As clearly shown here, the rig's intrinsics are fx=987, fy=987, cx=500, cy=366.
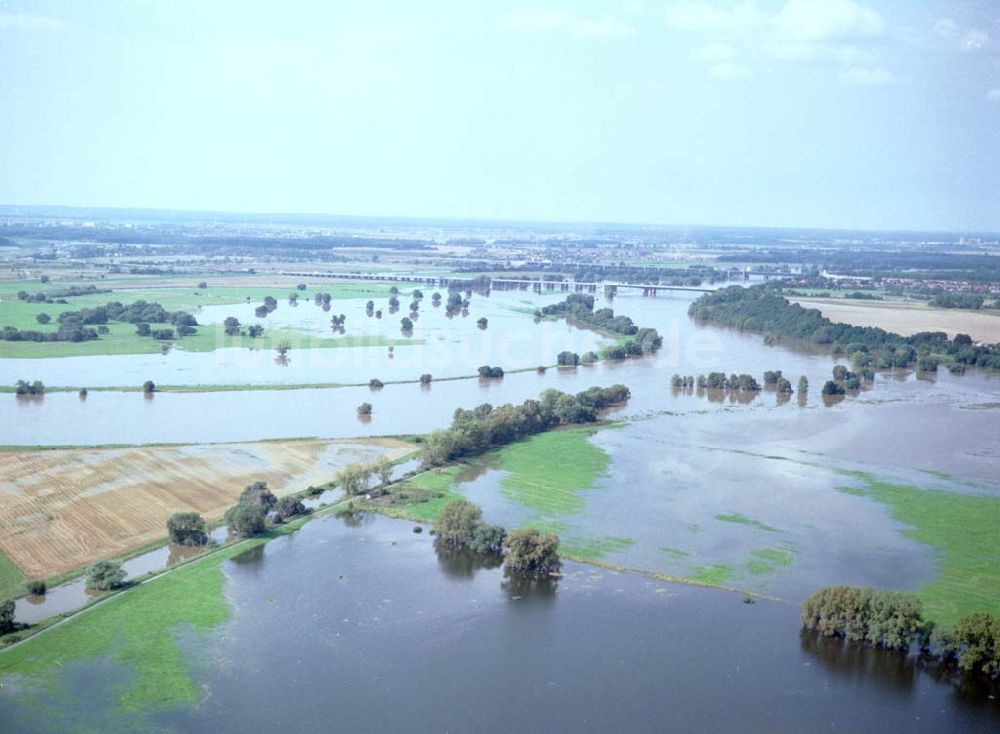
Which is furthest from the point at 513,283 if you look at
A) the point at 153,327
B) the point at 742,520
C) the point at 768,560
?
the point at 768,560

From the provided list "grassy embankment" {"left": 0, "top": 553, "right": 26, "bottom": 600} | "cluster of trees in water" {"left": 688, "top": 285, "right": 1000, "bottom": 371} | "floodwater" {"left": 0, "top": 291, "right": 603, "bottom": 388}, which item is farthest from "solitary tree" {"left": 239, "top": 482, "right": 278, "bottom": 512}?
"cluster of trees in water" {"left": 688, "top": 285, "right": 1000, "bottom": 371}

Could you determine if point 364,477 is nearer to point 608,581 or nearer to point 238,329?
point 608,581

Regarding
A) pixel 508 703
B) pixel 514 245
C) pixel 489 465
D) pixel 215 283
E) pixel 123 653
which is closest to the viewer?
pixel 508 703

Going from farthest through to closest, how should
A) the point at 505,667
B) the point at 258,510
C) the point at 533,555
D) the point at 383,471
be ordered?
the point at 383,471
the point at 258,510
the point at 533,555
the point at 505,667

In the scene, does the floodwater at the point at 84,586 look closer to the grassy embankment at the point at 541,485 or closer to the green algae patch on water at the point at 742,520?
the grassy embankment at the point at 541,485

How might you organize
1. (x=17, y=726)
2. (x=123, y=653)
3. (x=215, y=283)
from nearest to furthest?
1. (x=17, y=726)
2. (x=123, y=653)
3. (x=215, y=283)

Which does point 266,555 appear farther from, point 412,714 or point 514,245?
point 514,245

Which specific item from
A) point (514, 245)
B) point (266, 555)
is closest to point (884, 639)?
point (266, 555)
